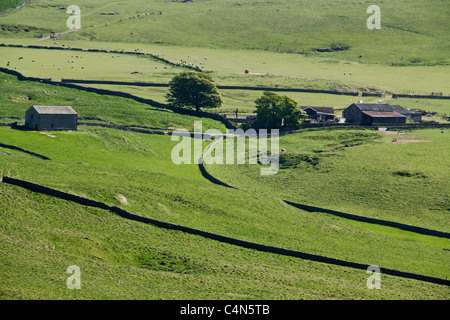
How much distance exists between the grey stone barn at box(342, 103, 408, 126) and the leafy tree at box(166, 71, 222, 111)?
24.4 m

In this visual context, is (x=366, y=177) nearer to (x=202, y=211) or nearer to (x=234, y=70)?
(x=202, y=211)

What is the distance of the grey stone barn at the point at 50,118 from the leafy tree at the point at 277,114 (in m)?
33.7

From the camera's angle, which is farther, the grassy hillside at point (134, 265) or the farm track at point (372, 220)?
the farm track at point (372, 220)

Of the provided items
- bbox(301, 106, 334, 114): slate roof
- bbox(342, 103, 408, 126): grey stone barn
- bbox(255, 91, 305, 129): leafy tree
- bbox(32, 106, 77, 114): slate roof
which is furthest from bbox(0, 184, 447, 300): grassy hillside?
bbox(301, 106, 334, 114): slate roof

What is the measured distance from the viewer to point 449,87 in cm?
17350

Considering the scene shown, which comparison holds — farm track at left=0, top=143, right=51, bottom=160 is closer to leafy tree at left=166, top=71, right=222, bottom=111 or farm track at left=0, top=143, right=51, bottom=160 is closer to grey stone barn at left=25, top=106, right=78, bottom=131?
grey stone barn at left=25, top=106, right=78, bottom=131

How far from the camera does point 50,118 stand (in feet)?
306

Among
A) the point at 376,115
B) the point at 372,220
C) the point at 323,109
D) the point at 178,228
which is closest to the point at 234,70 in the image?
the point at 323,109

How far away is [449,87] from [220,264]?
5345 inches

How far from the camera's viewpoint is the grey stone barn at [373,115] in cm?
11919

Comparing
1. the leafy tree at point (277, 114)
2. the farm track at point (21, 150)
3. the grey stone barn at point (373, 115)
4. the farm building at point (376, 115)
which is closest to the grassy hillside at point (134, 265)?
the farm track at point (21, 150)

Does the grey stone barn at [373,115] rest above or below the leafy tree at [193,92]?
below

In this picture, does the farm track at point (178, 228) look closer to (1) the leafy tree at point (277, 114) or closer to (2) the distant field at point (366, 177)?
(2) the distant field at point (366, 177)
